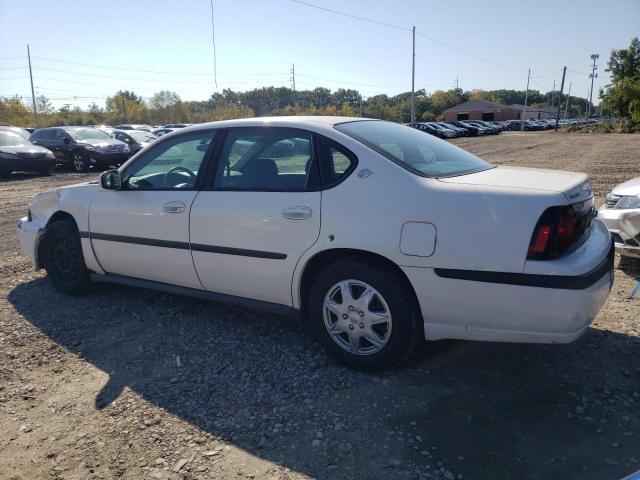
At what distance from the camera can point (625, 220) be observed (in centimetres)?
439

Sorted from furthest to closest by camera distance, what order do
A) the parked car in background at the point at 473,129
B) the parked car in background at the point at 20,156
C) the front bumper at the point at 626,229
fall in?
the parked car in background at the point at 473,129 < the parked car in background at the point at 20,156 < the front bumper at the point at 626,229

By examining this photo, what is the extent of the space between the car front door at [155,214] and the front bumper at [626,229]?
3575 mm

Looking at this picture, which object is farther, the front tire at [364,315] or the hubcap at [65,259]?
the hubcap at [65,259]

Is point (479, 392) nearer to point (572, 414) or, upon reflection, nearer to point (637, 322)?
point (572, 414)

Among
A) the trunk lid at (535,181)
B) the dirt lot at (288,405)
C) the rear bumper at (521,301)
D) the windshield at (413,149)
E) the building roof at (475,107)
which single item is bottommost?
the dirt lot at (288,405)

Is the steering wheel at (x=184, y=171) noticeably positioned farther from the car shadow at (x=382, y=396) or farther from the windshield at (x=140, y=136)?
the windshield at (x=140, y=136)

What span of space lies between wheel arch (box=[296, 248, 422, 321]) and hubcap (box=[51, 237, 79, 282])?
243 centimetres

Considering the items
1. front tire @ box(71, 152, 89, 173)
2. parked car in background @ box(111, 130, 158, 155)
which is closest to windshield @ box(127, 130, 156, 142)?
parked car in background @ box(111, 130, 158, 155)

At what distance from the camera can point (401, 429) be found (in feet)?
8.62

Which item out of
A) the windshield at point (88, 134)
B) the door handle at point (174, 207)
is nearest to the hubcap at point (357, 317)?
the door handle at point (174, 207)

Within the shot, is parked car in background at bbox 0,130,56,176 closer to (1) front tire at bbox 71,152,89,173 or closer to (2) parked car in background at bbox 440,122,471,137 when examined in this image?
(1) front tire at bbox 71,152,89,173

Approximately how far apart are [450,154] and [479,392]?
1.69 metres

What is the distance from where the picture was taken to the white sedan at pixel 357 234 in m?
2.62

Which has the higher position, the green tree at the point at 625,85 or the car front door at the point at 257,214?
the green tree at the point at 625,85
